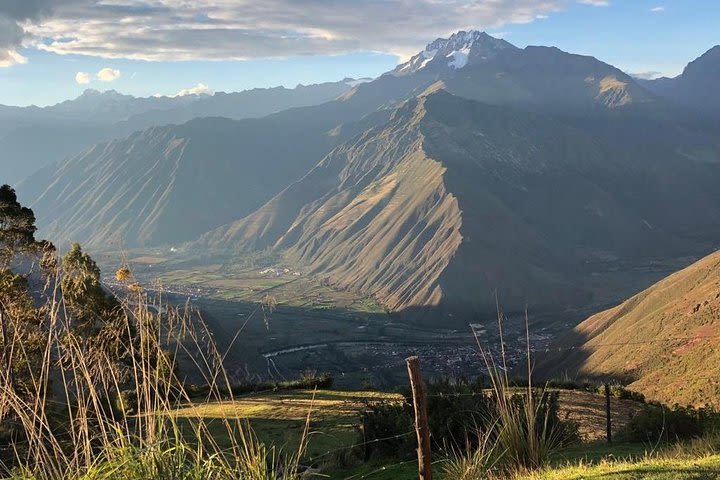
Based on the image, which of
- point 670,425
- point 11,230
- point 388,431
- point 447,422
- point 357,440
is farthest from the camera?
point 11,230

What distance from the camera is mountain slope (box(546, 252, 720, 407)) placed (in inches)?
1975

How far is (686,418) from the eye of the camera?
17875 mm

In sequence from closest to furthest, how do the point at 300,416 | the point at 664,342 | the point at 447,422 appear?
the point at 447,422, the point at 300,416, the point at 664,342

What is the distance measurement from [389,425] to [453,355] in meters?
128

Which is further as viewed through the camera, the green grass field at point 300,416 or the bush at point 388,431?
the green grass field at point 300,416

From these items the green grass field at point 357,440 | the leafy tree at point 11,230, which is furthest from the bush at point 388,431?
the leafy tree at point 11,230

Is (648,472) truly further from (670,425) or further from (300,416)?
(300,416)

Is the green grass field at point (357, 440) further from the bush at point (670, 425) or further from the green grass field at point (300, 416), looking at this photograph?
the bush at point (670, 425)

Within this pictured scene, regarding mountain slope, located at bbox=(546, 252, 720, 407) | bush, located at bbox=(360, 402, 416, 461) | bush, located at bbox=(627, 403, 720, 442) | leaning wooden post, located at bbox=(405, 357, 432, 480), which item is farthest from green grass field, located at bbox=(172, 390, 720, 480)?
mountain slope, located at bbox=(546, 252, 720, 407)

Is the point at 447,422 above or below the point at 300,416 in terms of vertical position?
above

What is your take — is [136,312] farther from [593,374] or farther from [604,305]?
[604,305]

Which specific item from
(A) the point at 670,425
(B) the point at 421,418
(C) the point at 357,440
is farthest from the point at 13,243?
(A) the point at 670,425

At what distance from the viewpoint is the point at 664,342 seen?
7125 centimetres

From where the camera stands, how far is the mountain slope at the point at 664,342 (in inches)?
1975
